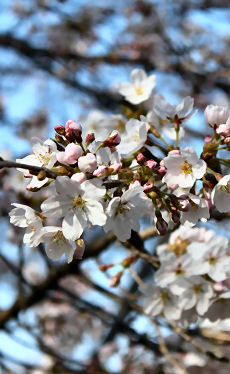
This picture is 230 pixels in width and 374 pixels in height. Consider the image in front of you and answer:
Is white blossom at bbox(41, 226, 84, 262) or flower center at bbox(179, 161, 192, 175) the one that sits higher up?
flower center at bbox(179, 161, 192, 175)

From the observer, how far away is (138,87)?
226 centimetres

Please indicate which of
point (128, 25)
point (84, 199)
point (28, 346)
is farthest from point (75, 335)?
point (128, 25)

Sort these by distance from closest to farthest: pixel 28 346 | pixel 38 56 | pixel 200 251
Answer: pixel 200 251
pixel 28 346
pixel 38 56

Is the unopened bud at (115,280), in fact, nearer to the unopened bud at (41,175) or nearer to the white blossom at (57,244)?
the white blossom at (57,244)

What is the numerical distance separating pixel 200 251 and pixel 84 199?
0.60 m

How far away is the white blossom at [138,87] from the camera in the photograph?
7.01ft

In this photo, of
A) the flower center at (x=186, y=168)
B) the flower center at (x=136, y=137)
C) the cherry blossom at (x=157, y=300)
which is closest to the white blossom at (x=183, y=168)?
the flower center at (x=186, y=168)

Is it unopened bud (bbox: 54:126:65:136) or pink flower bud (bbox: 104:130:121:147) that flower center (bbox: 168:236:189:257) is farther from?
unopened bud (bbox: 54:126:65:136)

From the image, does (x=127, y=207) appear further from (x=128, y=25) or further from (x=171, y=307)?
(x=128, y=25)

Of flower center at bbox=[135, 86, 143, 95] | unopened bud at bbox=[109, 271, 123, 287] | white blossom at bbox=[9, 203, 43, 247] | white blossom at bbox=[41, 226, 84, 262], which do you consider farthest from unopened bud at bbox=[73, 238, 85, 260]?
flower center at bbox=[135, 86, 143, 95]

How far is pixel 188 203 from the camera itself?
1294mm

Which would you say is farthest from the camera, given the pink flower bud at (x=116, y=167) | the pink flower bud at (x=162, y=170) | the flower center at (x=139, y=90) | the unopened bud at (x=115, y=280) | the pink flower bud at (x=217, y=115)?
the flower center at (x=139, y=90)

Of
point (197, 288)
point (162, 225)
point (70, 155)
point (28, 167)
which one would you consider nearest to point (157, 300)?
point (197, 288)

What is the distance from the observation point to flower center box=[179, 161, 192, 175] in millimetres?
1316
